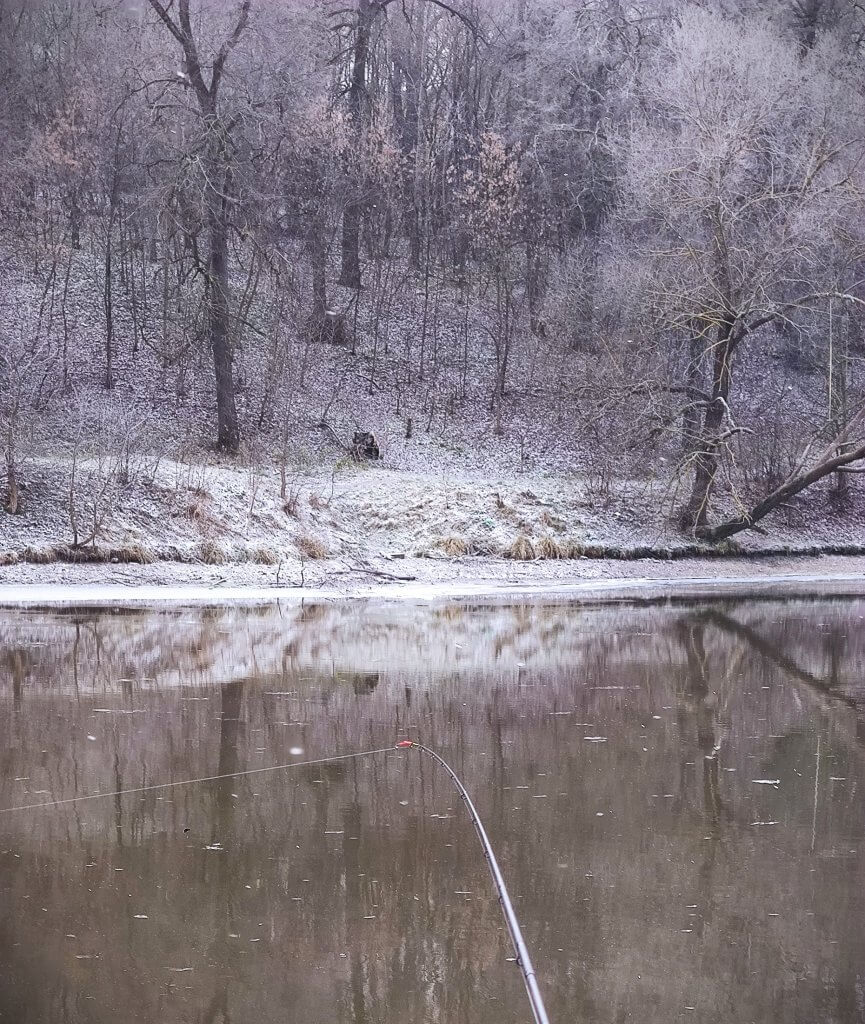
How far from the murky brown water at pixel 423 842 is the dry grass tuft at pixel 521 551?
35.0 ft

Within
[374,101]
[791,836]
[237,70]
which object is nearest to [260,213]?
[237,70]

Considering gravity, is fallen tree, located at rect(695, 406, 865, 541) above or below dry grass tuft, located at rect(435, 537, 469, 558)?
above

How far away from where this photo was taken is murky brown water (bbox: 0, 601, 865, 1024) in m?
5.51

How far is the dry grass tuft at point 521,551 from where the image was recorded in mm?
25016

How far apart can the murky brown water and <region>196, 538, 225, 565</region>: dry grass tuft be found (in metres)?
7.95

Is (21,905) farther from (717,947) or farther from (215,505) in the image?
(215,505)

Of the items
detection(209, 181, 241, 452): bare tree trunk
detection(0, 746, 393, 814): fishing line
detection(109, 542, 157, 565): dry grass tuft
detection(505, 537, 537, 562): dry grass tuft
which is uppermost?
detection(209, 181, 241, 452): bare tree trunk

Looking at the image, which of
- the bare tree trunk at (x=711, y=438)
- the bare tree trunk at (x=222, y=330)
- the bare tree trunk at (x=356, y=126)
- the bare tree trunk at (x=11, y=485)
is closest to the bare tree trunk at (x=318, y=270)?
the bare tree trunk at (x=356, y=126)

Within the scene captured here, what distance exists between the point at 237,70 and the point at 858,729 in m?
28.7

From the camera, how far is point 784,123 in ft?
96.4

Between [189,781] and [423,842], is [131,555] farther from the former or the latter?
[423,842]

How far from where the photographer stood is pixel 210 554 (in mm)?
22375

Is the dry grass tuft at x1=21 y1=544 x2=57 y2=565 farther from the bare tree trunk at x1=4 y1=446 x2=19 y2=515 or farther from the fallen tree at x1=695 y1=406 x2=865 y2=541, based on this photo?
the fallen tree at x1=695 y1=406 x2=865 y2=541

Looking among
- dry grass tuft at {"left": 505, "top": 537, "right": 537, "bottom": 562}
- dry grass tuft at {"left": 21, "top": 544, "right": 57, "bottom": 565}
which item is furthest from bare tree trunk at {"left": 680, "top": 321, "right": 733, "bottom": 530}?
dry grass tuft at {"left": 21, "top": 544, "right": 57, "bottom": 565}
